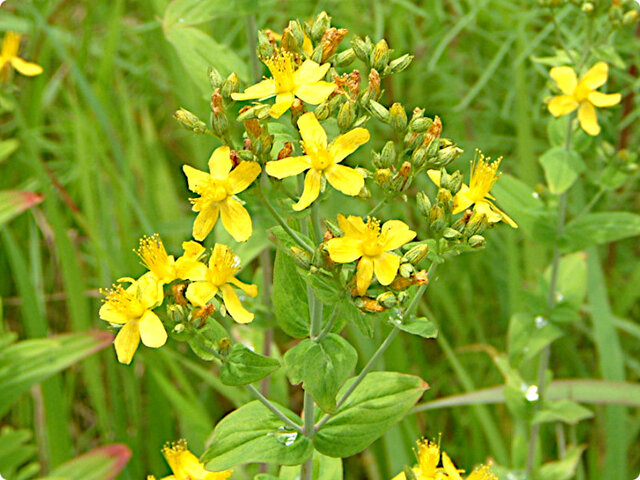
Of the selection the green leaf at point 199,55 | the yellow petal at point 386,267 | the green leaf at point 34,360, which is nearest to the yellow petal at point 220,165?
the yellow petal at point 386,267

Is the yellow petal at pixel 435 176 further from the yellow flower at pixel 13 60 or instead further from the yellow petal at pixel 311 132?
the yellow flower at pixel 13 60

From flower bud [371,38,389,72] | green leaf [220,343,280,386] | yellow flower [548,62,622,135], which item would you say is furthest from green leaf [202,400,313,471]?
yellow flower [548,62,622,135]

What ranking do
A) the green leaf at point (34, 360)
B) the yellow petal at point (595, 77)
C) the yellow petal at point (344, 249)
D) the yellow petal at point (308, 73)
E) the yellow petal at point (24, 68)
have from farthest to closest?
the yellow petal at point (24, 68) → the yellow petal at point (595, 77) → the green leaf at point (34, 360) → the yellow petal at point (308, 73) → the yellow petal at point (344, 249)

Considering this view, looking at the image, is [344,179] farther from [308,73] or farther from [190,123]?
[190,123]

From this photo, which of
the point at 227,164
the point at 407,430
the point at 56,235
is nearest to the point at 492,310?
the point at 407,430

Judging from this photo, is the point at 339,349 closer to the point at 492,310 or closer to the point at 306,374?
the point at 306,374

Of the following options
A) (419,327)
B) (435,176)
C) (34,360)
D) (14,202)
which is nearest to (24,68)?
(14,202)
